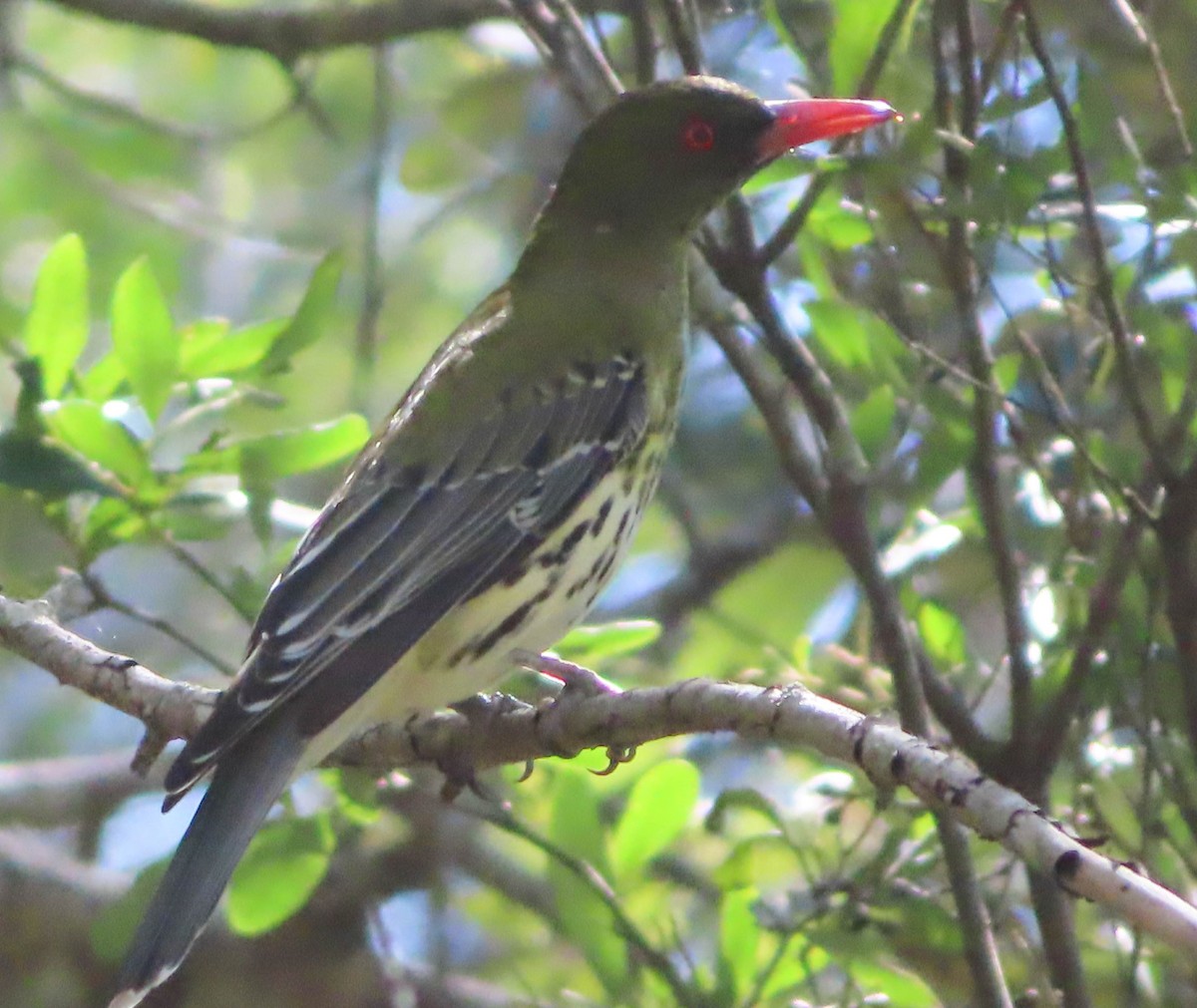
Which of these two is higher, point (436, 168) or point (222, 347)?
point (436, 168)

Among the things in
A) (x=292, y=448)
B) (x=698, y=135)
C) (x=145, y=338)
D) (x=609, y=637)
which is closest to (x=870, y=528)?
(x=609, y=637)

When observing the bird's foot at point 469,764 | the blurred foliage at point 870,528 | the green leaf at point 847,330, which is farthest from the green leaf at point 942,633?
the bird's foot at point 469,764

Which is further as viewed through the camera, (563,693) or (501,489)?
(501,489)

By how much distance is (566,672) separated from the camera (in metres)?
3.18

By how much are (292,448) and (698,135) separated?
41.2 inches

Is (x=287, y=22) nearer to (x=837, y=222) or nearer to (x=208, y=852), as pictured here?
(x=837, y=222)

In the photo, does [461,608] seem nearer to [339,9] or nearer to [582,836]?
[582,836]

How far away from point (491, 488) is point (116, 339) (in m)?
0.70

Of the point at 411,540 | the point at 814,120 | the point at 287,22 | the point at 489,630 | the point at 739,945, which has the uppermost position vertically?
the point at 287,22

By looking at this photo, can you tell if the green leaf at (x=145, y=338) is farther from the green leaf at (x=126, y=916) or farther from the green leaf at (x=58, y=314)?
the green leaf at (x=126, y=916)

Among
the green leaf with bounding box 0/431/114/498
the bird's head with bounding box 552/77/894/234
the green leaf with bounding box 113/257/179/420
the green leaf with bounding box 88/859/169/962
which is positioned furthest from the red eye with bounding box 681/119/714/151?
the green leaf with bounding box 88/859/169/962

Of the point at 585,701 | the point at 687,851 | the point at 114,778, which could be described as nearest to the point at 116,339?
the point at 585,701

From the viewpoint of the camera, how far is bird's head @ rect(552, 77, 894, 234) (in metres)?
3.66

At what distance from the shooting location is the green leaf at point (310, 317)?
3373 millimetres
